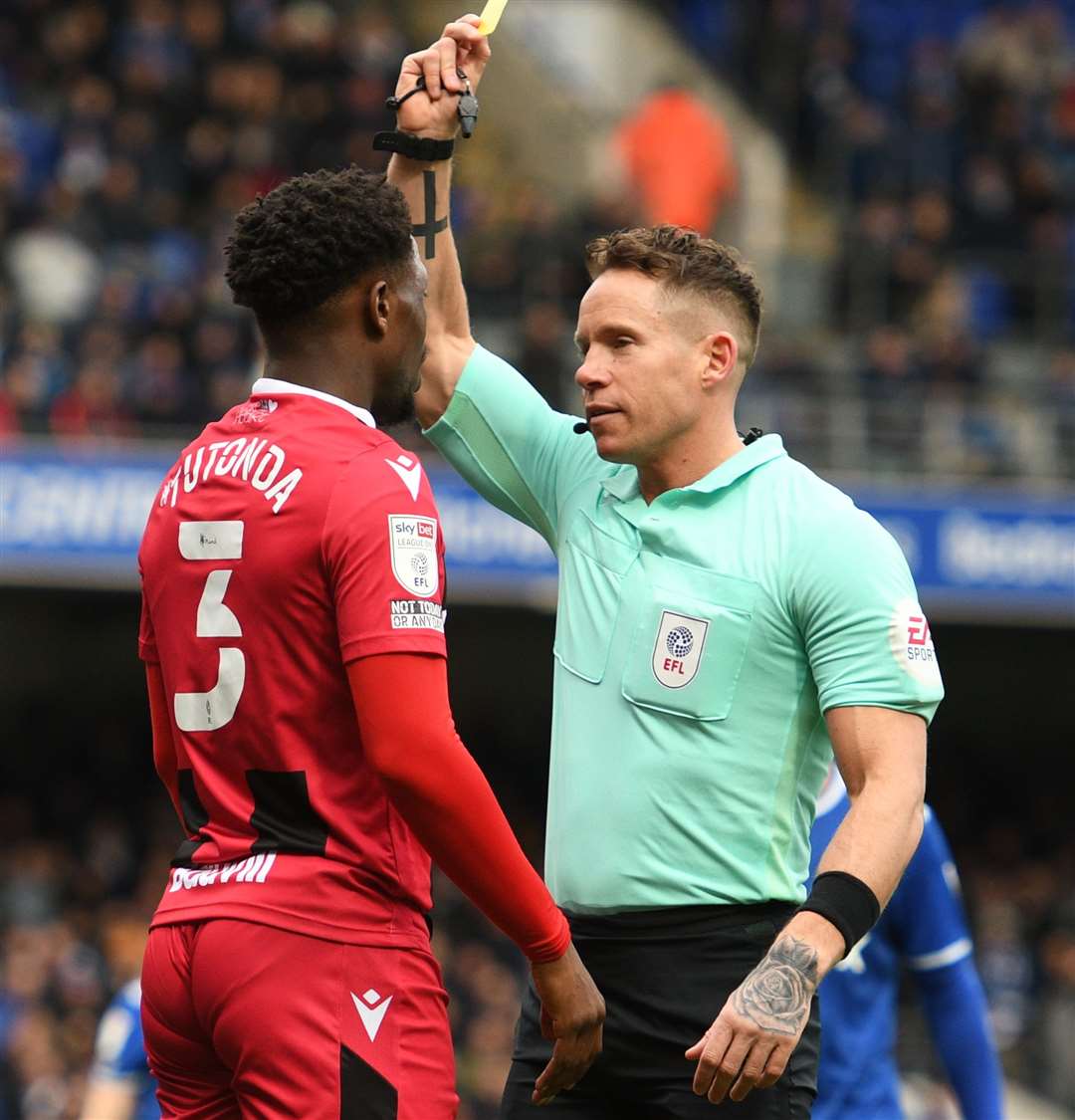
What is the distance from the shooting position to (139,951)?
39.2 feet

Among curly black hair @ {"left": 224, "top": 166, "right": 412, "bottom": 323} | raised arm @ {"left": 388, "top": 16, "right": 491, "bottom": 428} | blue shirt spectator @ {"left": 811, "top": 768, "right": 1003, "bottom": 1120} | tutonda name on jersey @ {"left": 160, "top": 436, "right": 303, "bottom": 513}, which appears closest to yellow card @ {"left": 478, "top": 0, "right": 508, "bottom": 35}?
raised arm @ {"left": 388, "top": 16, "right": 491, "bottom": 428}

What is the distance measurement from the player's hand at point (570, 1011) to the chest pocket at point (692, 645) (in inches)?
19.6

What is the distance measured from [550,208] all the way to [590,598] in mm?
12250

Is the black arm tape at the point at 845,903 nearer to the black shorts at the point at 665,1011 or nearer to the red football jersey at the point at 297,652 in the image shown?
the black shorts at the point at 665,1011

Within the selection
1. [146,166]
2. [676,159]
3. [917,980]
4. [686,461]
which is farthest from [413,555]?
[676,159]

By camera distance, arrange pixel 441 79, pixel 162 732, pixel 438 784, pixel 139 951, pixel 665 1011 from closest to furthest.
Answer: pixel 438 784 → pixel 162 732 → pixel 665 1011 → pixel 441 79 → pixel 139 951

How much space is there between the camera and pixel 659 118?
611 inches

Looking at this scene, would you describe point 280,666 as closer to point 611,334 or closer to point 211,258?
point 611,334

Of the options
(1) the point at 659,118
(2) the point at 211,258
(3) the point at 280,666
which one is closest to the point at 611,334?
(3) the point at 280,666

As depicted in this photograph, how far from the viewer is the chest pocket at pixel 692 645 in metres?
3.64

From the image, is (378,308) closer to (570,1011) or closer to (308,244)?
(308,244)

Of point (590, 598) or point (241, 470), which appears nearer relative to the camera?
point (241, 470)

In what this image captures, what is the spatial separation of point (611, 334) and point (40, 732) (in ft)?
41.1

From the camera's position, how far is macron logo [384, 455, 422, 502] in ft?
10.8
